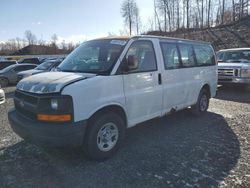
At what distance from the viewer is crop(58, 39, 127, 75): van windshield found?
14.5 feet

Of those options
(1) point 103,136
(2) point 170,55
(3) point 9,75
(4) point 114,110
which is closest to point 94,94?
(4) point 114,110

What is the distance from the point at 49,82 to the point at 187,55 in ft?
12.2

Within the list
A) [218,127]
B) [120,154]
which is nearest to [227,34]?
[218,127]

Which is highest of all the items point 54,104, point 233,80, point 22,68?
point 22,68

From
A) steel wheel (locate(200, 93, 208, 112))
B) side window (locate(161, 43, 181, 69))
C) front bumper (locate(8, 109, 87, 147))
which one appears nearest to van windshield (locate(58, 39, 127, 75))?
front bumper (locate(8, 109, 87, 147))

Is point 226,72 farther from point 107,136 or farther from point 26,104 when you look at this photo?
point 26,104

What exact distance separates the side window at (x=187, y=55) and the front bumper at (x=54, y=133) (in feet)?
10.8

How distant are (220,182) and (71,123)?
230 centimetres

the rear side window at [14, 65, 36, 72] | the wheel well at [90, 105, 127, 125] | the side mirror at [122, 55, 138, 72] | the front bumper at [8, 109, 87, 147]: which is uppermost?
the side mirror at [122, 55, 138, 72]

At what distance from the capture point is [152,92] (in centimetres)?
509

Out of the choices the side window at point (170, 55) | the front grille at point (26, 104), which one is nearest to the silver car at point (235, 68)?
the side window at point (170, 55)

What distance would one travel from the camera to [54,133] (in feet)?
12.1

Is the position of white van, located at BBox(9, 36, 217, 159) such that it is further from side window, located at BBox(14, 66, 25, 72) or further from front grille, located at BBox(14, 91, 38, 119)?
side window, located at BBox(14, 66, 25, 72)

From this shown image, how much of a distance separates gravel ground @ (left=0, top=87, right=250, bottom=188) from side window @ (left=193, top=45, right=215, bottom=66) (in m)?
1.85
